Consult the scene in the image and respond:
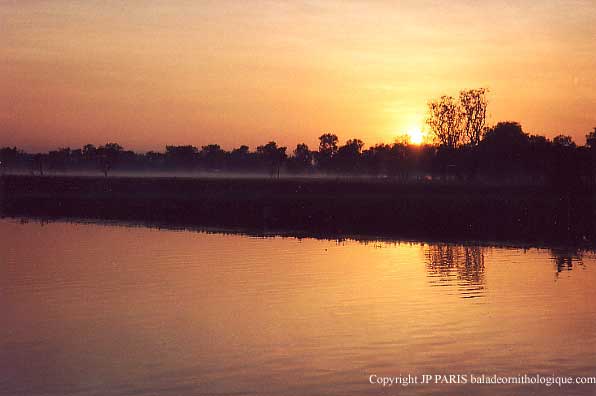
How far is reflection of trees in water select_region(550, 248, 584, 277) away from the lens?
3703cm

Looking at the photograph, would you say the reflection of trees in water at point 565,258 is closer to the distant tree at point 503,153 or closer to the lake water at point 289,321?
the lake water at point 289,321

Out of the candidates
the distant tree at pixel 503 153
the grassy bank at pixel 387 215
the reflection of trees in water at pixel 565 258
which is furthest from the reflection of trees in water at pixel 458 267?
the distant tree at pixel 503 153

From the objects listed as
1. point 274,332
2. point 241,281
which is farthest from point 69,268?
point 274,332

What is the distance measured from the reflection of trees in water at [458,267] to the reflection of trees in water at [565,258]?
3.62 meters

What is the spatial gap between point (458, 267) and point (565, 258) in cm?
707

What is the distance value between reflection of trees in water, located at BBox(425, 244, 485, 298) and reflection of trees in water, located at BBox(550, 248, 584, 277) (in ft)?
11.9

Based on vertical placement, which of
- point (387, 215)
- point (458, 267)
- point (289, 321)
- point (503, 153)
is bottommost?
point (289, 321)

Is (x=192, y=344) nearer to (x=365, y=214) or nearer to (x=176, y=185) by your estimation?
(x=365, y=214)

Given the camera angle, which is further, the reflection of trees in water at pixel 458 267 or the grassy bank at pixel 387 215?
the grassy bank at pixel 387 215

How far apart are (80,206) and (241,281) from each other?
65.8m

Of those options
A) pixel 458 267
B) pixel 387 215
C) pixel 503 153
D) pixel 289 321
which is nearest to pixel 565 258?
pixel 458 267

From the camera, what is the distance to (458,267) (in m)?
37.3

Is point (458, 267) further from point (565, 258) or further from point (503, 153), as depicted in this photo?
point (503, 153)

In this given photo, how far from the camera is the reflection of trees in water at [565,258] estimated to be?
37.0m
